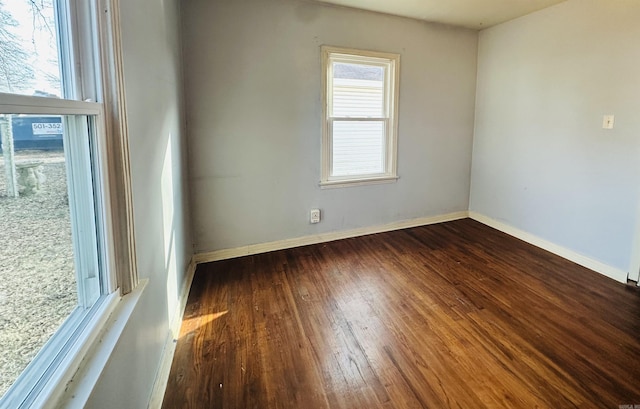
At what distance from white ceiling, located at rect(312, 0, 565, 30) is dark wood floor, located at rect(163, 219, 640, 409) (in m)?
2.39

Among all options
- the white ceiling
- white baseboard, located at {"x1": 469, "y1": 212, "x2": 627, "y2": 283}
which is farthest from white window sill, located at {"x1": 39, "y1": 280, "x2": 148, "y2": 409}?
white baseboard, located at {"x1": 469, "y1": 212, "x2": 627, "y2": 283}

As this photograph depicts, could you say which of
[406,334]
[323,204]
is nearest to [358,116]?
[323,204]

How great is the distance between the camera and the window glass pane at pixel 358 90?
11.0 feet

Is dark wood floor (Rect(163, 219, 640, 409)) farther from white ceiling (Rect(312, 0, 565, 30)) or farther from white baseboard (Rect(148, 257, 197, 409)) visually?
white ceiling (Rect(312, 0, 565, 30))

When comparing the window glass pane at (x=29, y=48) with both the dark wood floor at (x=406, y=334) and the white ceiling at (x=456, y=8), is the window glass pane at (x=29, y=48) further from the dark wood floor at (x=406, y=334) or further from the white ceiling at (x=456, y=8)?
the white ceiling at (x=456, y=8)

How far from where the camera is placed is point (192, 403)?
59.9 inches

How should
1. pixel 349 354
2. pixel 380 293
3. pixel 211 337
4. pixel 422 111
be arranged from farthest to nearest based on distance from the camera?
pixel 422 111 < pixel 380 293 < pixel 211 337 < pixel 349 354

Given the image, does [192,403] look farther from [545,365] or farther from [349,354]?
[545,365]

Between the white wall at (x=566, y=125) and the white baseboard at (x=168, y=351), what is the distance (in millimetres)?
3463

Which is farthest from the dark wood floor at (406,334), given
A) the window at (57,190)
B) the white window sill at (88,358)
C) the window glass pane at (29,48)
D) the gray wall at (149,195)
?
the window glass pane at (29,48)

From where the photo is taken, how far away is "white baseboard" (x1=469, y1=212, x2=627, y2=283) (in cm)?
273

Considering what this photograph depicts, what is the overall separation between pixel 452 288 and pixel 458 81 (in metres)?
2.59

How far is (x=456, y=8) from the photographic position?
3.18 m

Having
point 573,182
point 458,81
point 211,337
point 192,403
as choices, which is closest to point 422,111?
point 458,81
